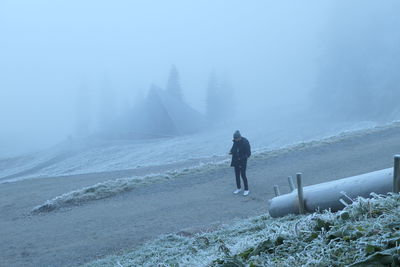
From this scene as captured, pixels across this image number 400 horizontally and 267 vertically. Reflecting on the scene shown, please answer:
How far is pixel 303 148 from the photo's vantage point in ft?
66.9

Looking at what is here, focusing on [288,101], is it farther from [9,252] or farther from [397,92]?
[9,252]

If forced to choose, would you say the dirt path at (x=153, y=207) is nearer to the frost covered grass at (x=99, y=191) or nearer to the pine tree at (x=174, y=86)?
the frost covered grass at (x=99, y=191)

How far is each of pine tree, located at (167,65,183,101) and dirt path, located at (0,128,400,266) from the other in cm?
4493

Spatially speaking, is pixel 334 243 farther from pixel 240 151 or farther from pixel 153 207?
pixel 153 207

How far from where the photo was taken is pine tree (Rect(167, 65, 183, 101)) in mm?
65125

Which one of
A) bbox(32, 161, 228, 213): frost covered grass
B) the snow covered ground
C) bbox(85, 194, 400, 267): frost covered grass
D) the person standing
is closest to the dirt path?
bbox(32, 161, 228, 213): frost covered grass

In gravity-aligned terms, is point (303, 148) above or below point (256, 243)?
below

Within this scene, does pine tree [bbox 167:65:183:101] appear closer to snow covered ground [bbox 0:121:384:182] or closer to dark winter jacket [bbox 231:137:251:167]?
snow covered ground [bbox 0:121:384:182]

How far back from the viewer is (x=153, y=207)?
1318cm

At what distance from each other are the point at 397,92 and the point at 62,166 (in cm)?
3864

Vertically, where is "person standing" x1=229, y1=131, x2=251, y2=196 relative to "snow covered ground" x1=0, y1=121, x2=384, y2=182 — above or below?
above

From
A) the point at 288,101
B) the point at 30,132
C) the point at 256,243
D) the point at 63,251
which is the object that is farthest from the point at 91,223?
the point at 30,132

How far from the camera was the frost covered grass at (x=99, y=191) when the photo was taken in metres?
14.8

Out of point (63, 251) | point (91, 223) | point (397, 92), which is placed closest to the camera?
point (63, 251)
